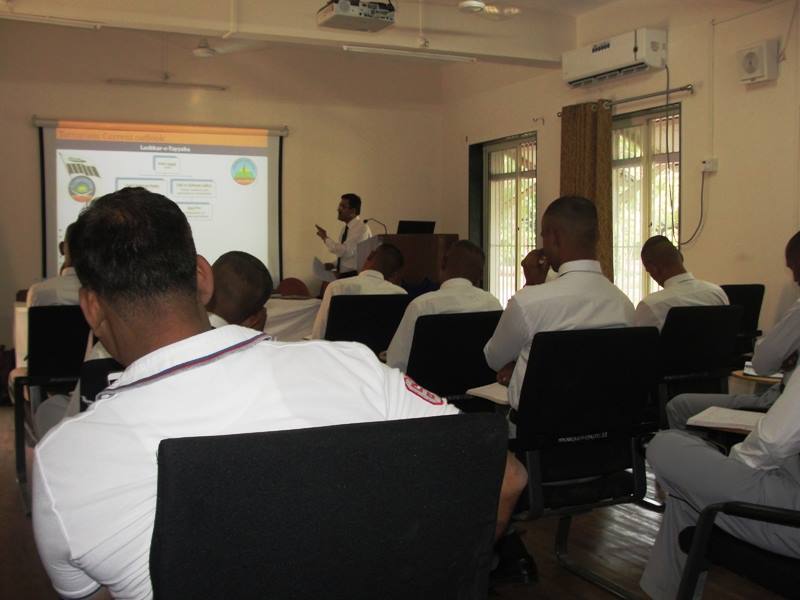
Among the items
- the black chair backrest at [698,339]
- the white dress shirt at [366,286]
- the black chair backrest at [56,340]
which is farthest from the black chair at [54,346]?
the black chair backrest at [698,339]

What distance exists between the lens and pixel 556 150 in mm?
8570

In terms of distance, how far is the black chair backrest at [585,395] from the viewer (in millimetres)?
2471

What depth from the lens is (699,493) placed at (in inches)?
89.4

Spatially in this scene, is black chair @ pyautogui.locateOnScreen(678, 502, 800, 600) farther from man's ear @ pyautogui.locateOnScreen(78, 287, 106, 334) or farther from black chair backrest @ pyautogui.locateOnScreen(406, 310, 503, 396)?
man's ear @ pyautogui.locateOnScreen(78, 287, 106, 334)

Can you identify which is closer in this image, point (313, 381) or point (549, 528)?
point (313, 381)

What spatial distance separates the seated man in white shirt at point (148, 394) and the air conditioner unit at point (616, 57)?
6515 millimetres

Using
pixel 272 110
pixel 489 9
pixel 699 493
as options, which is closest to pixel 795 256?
pixel 699 493

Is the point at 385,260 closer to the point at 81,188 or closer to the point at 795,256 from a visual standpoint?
the point at 795,256

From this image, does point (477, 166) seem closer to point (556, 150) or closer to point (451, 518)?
point (556, 150)

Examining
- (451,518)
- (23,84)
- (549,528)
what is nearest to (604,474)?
(549,528)

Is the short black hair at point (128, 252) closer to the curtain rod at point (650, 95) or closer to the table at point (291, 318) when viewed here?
the table at point (291, 318)

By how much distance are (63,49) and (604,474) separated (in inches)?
325

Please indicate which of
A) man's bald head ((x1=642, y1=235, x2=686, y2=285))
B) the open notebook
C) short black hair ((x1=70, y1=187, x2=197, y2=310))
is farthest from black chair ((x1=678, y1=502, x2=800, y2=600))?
man's bald head ((x1=642, y1=235, x2=686, y2=285))

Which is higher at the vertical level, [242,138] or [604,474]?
[242,138]
